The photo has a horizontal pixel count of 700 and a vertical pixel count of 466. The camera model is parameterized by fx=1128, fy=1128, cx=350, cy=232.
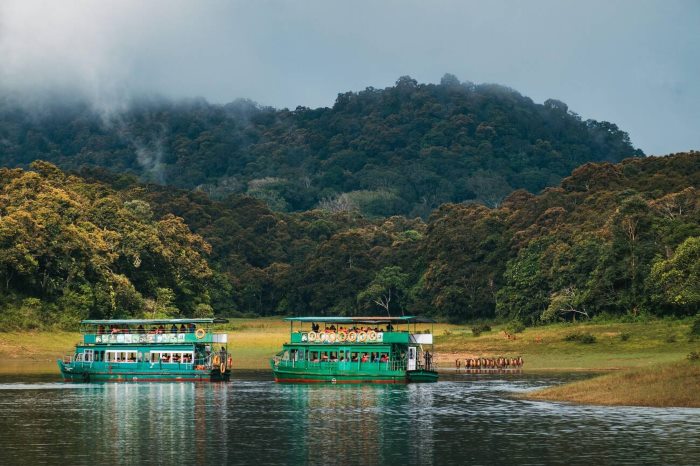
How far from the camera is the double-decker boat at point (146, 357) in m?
88.9

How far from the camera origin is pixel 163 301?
482 ft

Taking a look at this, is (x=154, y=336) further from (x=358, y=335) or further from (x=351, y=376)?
(x=358, y=335)

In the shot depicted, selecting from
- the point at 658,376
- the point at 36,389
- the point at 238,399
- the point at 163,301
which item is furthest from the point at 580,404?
the point at 163,301

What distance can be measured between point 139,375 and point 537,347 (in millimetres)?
40818

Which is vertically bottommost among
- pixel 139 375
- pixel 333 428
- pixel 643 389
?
pixel 333 428

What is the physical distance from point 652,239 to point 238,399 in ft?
217

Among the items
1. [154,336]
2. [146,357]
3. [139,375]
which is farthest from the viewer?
[146,357]

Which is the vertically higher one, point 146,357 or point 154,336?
point 154,336

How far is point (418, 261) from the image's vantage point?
612 ft

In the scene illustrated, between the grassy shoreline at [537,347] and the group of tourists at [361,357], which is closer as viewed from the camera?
the group of tourists at [361,357]

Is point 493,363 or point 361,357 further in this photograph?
point 493,363

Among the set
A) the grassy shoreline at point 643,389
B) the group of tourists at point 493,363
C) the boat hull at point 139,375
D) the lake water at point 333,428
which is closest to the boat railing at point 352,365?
the boat hull at point 139,375

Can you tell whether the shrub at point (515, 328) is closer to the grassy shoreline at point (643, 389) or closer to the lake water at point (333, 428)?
the lake water at point (333, 428)

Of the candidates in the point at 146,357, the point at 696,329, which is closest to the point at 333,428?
the point at 146,357
